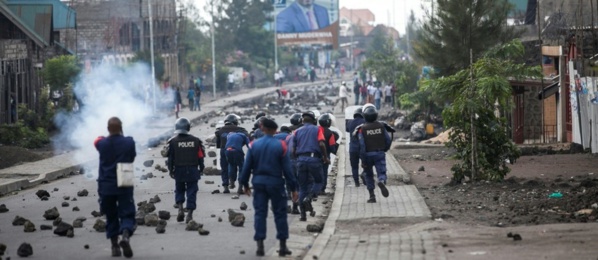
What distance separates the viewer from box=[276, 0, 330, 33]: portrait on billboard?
105938 mm

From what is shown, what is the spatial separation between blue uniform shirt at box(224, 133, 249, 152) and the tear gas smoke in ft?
35.4

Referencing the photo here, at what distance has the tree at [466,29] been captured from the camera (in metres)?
38.0

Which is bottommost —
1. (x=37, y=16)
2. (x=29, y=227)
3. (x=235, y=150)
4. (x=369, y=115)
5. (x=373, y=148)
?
(x=29, y=227)

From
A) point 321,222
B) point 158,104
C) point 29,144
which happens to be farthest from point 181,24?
point 321,222

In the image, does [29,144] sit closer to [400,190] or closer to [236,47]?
[400,190]

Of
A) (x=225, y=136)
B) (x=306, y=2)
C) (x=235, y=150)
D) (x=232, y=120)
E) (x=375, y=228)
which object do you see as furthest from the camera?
(x=306, y=2)

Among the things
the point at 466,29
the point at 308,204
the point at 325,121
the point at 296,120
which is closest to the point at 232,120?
the point at 296,120

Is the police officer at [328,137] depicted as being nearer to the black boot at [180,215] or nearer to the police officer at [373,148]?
the police officer at [373,148]

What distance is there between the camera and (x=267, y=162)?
1320cm

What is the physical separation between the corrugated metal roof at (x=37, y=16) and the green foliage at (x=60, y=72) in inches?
86.2

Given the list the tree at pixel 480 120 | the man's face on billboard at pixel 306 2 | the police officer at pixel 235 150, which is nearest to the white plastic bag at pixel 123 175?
the police officer at pixel 235 150

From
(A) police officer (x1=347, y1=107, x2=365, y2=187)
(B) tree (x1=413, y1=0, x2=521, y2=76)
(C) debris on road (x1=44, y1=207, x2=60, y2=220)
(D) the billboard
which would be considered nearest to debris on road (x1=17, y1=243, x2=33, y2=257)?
(C) debris on road (x1=44, y1=207, x2=60, y2=220)

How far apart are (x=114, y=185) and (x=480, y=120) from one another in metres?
9.77

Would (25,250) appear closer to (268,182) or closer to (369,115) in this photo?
(268,182)
